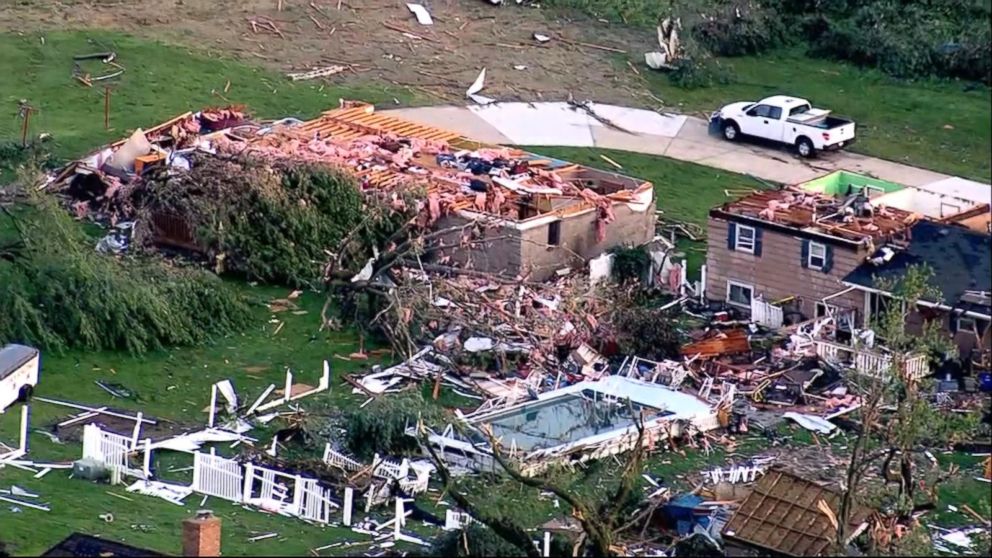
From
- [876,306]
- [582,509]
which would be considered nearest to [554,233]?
[876,306]

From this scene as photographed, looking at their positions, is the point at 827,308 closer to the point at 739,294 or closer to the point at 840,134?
the point at 739,294

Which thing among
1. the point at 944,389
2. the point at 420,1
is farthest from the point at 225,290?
the point at 420,1

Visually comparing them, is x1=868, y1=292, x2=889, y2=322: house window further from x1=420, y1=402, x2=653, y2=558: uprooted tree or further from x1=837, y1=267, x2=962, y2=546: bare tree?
x1=420, y1=402, x2=653, y2=558: uprooted tree

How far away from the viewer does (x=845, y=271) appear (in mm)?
35406

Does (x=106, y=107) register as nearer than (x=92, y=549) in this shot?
No

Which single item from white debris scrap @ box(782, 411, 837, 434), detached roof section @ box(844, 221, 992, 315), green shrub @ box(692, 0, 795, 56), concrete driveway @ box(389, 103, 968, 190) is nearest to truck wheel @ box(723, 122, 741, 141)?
concrete driveway @ box(389, 103, 968, 190)

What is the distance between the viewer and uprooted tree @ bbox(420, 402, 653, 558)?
25.6 metres

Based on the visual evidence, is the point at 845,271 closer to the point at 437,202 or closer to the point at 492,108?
the point at 437,202

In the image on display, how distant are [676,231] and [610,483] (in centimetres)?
1094

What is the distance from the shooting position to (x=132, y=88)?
46.3 meters

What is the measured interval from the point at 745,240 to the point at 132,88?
13792 millimetres

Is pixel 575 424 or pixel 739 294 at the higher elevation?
pixel 575 424

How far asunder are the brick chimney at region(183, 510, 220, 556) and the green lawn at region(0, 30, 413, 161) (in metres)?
21.6

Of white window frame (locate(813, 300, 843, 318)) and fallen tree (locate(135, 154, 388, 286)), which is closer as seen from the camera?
white window frame (locate(813, 300, 843, 318))
